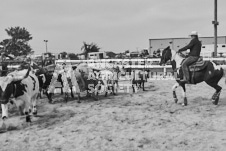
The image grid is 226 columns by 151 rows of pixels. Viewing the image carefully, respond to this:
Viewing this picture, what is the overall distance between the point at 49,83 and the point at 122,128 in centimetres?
594

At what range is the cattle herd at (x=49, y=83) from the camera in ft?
24.3

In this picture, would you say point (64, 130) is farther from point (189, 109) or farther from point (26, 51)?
point (26, 51)

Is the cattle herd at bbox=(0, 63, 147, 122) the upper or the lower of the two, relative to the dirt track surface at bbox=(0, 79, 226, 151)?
upper

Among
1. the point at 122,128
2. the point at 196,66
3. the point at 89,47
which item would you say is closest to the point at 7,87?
the point at 122,128

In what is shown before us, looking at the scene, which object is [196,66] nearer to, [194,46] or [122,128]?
[194,46]

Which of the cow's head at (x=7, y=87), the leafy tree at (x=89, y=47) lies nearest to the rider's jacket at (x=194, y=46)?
the cow's head at (x=7, y=87)

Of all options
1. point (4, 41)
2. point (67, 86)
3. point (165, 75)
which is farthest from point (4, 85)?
point (4, 41)

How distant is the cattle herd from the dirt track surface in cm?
70

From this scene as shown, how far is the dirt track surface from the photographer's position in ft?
18.9

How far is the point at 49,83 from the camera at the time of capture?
1182 centimetres

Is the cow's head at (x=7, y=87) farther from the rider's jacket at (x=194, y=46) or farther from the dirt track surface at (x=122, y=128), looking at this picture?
the rider's jacket at (x=194, y=46)

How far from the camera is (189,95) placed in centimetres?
1150

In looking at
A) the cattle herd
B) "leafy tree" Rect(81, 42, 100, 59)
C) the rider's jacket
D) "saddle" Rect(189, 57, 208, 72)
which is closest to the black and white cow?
the cattle herd

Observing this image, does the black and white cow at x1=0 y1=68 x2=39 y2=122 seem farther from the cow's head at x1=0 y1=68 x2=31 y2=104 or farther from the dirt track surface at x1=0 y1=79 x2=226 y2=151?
the dirt track surface at x1=0 y1=79 x2=226 y2=151
